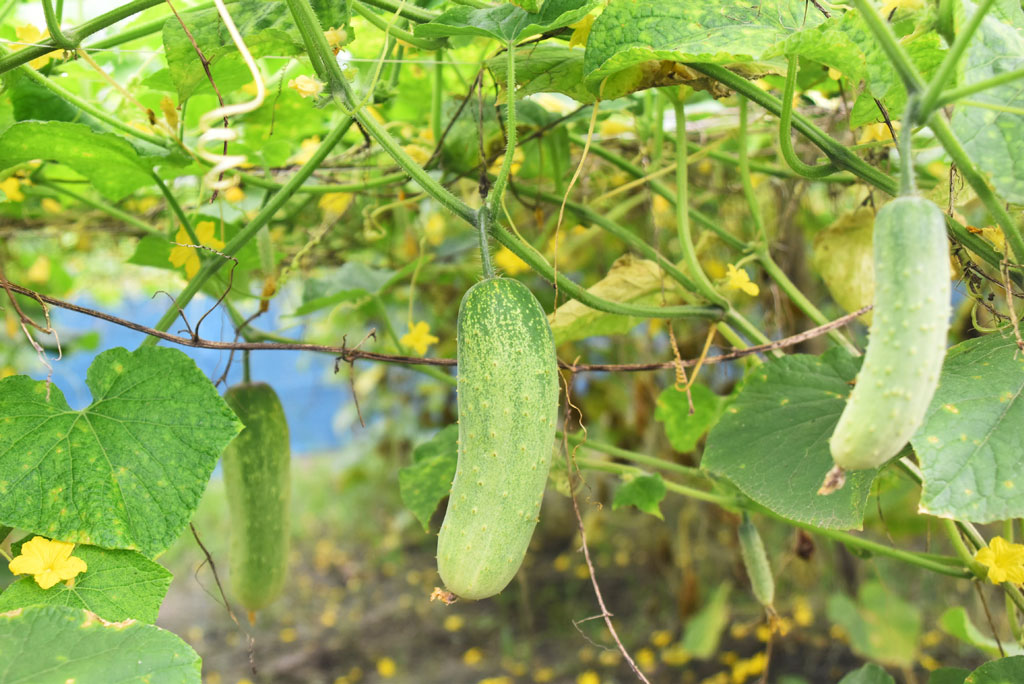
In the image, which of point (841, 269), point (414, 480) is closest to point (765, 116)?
point (841, 269)

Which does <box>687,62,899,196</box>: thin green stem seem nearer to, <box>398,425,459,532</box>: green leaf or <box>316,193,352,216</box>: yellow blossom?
<box>398,425,459,532</box>: green leaf

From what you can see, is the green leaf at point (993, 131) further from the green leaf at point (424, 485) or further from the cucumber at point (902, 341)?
A: the green leaf at point (424, 485)

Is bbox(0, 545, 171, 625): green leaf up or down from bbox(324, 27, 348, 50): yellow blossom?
down

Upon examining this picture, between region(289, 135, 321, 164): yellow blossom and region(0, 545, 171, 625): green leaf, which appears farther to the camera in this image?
region(289, 135, 321, 164): yellow blossom

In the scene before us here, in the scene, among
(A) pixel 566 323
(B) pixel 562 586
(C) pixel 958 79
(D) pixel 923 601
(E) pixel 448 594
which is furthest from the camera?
(B) pixel 562 586

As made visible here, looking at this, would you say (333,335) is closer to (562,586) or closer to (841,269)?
(562,586)

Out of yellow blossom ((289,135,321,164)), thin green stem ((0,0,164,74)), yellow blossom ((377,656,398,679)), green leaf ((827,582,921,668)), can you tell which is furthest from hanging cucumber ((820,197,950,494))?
yellow blossom ((377,656,398,679))
